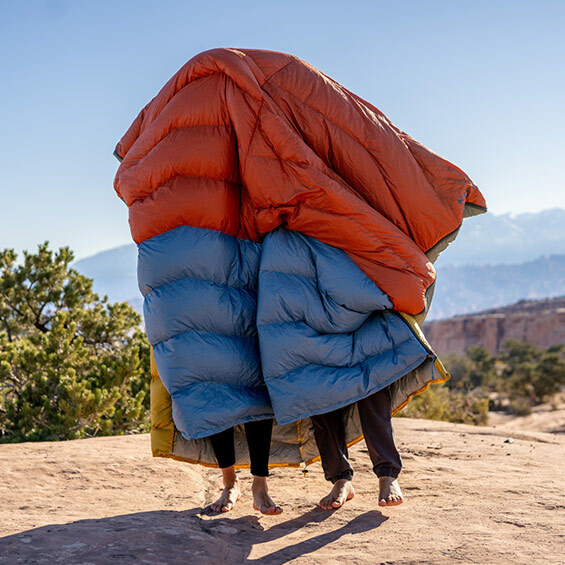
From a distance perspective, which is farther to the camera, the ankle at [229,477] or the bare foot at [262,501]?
the ankle at [229,477]

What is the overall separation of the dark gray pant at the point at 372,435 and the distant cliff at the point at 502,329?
130 feet

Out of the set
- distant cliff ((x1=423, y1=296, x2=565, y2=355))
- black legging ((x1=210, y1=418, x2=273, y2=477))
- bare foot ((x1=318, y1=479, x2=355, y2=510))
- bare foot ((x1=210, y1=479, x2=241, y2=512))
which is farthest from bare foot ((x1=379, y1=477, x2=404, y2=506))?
distant cliff ((x1=423, y1=296, x2=565, y2=355))

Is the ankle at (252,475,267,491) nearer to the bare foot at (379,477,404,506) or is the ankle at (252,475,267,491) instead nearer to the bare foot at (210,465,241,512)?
the bare foot at (210,465,241,512)

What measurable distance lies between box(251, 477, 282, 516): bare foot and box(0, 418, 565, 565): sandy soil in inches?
2.7

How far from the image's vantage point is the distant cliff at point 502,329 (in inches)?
1581

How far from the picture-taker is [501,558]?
217cm

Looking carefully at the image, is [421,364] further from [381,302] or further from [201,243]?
[201,243]

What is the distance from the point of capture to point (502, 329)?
144 feet

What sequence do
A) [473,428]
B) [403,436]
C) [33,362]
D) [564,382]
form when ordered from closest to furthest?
1. [403,436]
2. [473,428]
3. [33,362]
4. [564,382]

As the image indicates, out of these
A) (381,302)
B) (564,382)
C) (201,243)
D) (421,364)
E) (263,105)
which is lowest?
(564,382)

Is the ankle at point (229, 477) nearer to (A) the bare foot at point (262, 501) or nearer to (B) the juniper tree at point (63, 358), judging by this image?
(A) the bare foot at point (262, 501)

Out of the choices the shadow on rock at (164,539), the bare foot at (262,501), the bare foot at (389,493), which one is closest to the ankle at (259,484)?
the bare foot at (262,501)

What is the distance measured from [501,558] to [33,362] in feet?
17.2

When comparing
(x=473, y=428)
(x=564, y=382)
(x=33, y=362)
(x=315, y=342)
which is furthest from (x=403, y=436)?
(x=564, y=382)
